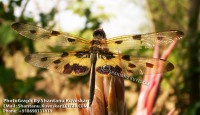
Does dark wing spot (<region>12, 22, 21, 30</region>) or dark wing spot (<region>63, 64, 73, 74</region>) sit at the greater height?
dark wing spot (<region>12, 22, 21, 30</region>)

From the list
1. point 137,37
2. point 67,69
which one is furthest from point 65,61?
point 137,37

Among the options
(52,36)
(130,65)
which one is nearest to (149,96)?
(130,65)

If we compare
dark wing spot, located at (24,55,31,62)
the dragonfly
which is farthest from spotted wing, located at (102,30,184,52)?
dark wing spot, located at (24,55,31,62)

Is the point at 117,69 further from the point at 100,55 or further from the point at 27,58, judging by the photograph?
the point at 27,58

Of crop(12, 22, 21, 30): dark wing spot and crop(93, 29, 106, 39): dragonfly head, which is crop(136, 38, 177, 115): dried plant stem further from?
crop(12, 22, 21, 30): dark wing spot

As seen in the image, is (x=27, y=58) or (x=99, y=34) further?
(x=27, y=58)

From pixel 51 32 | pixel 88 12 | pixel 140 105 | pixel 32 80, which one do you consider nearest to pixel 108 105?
pixel 140 105

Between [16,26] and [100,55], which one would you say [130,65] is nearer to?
[100,55]

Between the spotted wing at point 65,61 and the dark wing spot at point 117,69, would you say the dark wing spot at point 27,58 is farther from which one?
the dark wing spot at point 117,69
